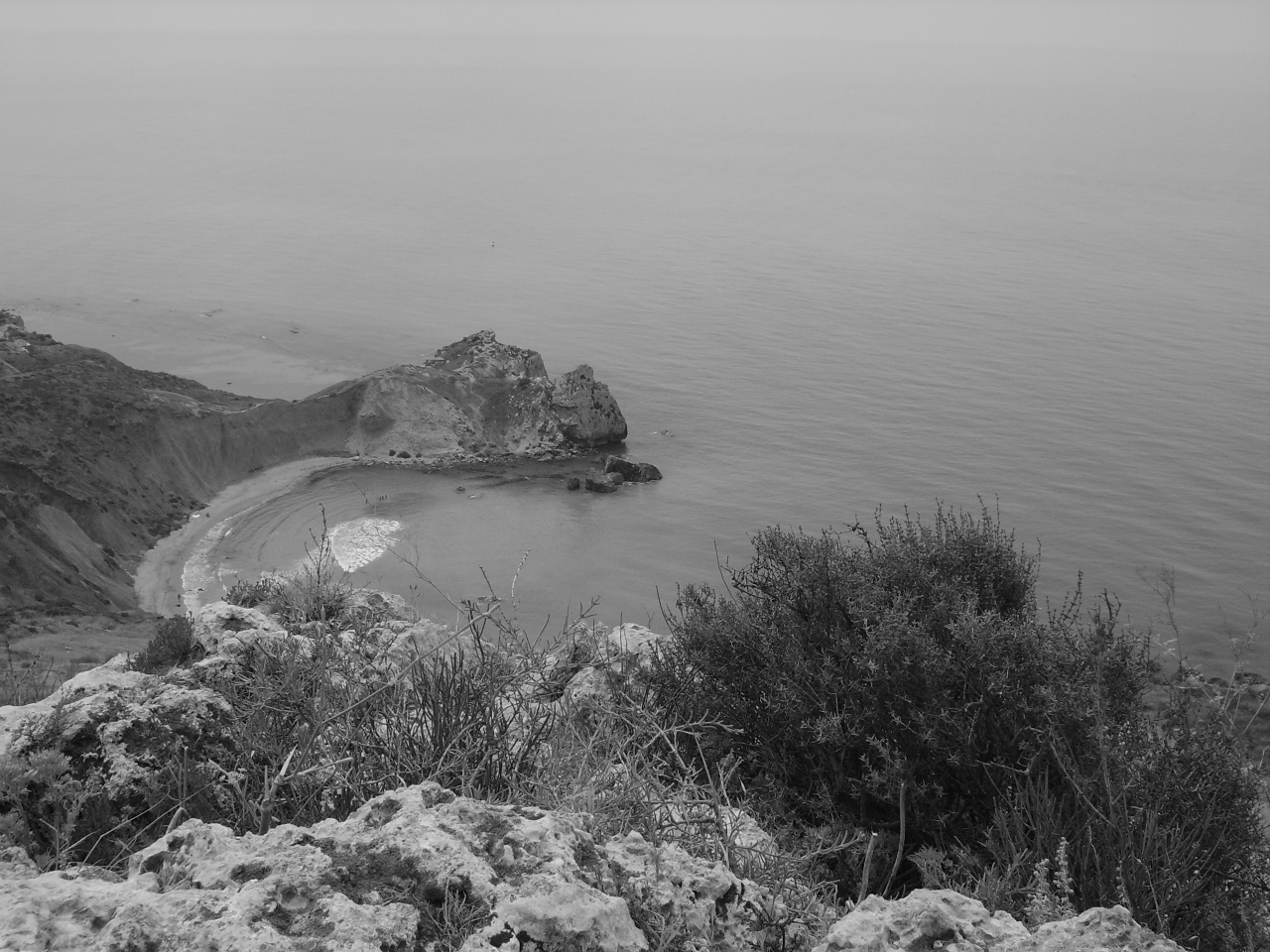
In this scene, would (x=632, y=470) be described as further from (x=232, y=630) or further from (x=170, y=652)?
(x=232, y=630)

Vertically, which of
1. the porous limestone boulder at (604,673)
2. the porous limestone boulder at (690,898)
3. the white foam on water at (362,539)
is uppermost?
the porous limestone boulder at (690,898)

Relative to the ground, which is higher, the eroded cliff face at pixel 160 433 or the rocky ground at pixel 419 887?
the rocky ground at pixel 419 887

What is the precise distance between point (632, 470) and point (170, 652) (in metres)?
29.9

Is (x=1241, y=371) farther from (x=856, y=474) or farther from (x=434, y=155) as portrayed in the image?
(x=434, y=155)

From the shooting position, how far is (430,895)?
3.26 meters

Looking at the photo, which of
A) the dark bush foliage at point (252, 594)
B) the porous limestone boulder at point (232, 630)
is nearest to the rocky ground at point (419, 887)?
the porous limestone boulder at point (232, 630)

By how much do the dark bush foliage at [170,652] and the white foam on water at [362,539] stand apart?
21.9 meters

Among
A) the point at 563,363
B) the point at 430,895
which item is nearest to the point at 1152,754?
the point at 430,895

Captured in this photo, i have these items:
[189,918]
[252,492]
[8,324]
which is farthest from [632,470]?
[189,918]

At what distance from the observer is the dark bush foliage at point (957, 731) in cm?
554

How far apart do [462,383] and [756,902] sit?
39.1 meters

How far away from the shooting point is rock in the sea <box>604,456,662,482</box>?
123 ft

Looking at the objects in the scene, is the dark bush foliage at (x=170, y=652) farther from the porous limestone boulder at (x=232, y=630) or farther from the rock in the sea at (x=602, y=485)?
the rock in the sea at (x=602, y=485)

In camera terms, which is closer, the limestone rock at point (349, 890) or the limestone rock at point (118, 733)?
the limestone rock at point (349, 890)
